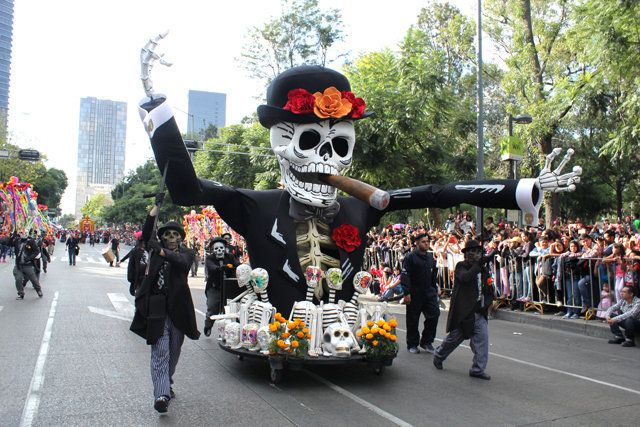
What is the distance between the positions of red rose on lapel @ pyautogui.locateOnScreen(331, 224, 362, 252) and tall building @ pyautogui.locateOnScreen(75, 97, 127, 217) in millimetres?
186050

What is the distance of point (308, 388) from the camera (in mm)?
5828

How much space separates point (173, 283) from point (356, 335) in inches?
79.8

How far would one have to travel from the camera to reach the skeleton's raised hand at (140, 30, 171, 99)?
4.95 meters

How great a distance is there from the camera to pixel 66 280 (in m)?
18.9

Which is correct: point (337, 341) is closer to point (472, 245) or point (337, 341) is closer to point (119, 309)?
point (472, 245)

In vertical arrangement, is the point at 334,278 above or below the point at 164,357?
above

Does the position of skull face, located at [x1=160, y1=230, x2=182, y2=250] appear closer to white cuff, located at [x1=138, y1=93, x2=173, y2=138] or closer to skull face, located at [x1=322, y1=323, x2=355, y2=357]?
white cuff, located at [x1=138, y1=93, x2=173, y2=138]

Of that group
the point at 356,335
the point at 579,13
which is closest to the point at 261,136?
the point at 579,13

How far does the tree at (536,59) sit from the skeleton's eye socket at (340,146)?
14966mm

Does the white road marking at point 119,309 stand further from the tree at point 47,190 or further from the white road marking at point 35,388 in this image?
the tree at point 47,190

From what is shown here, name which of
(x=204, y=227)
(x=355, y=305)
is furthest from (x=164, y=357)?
(x=204, y=227)

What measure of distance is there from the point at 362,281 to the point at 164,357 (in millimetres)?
2286

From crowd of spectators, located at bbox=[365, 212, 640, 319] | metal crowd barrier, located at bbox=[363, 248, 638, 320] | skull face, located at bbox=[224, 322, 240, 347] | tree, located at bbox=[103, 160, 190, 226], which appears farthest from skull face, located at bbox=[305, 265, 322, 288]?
tree, located at bbox=[103, 160, 190, 226]

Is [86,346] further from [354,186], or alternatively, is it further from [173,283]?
[354,186]
